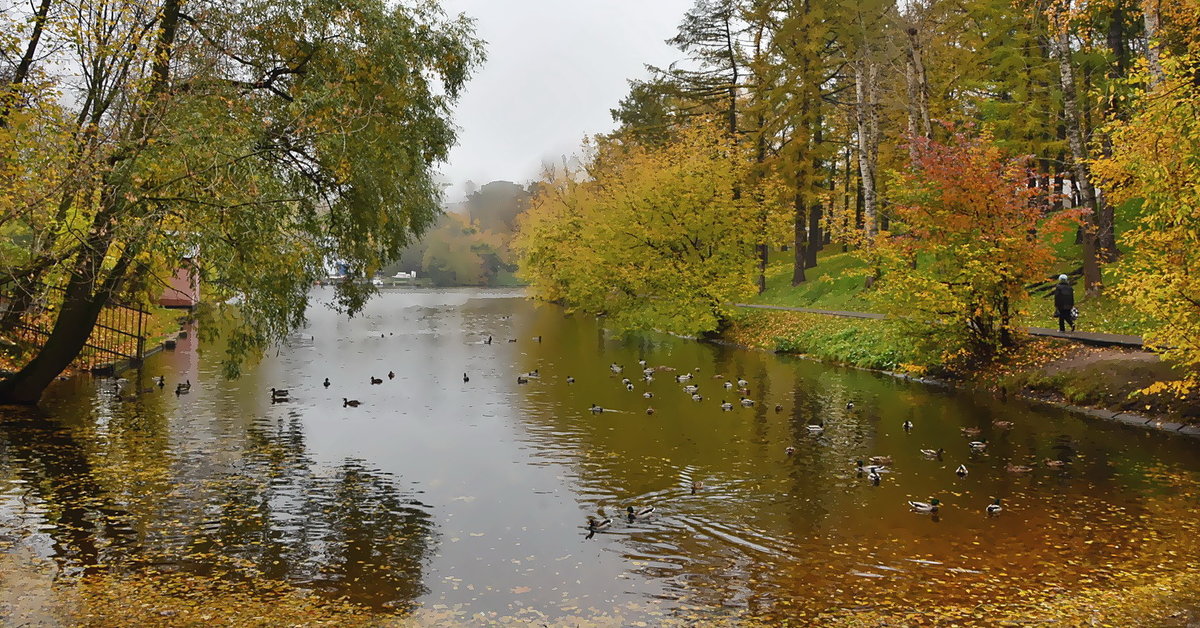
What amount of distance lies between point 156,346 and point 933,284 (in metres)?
30.3

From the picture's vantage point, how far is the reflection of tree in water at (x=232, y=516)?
9953 mm

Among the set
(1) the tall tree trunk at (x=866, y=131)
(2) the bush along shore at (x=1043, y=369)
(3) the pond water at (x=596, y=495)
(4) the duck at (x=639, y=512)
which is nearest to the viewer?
(3) the pond water at (x=596, y=495)

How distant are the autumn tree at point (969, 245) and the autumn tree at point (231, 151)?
43.9 feet

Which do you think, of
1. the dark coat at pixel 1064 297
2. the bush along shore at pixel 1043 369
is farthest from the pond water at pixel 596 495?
the dark coat at pixel 1064 297

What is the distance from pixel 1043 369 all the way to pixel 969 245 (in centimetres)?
390

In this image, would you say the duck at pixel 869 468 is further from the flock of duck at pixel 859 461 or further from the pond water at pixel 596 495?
the pond water at pixel 596 495

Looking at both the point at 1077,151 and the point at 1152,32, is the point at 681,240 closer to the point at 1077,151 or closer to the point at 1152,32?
the point at 1077,151

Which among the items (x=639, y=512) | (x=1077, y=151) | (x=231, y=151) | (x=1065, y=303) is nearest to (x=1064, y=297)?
(x=1065, y=303)

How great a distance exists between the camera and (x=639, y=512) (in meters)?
12.5

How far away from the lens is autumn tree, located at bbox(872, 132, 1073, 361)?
893 inches

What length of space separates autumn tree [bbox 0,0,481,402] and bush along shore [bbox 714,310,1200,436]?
15.9 meters

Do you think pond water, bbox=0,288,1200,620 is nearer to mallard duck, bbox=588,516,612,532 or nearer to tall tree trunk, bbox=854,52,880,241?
mallard duck, bbox=588,516,612,532

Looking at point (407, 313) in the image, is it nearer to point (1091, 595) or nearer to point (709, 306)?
point (709, 306)

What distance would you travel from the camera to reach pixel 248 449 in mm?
16672
